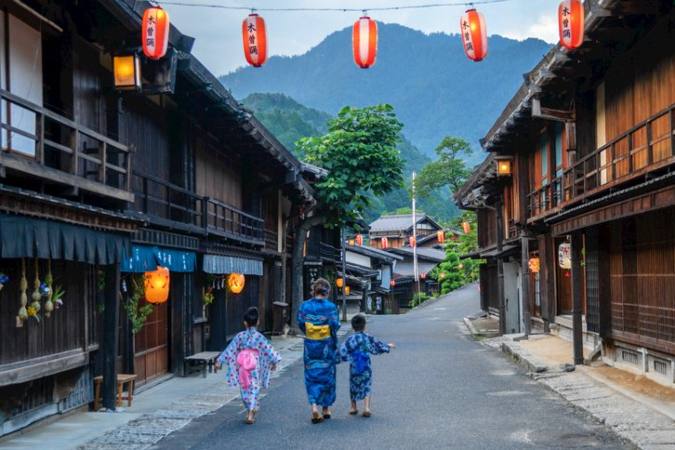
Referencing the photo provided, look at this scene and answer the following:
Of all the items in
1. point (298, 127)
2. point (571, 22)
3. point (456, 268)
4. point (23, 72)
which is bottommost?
point (456, 268)

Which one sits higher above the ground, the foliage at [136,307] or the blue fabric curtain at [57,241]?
the blue fabric curtain at [57,241]

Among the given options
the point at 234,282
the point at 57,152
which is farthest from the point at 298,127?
the point at 57,152

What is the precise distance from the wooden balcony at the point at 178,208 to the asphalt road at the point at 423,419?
398cm

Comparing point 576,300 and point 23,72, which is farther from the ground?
point 23,72

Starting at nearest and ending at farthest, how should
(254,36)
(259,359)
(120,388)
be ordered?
1. (259,359)
2. (120,388)
3. (254,36)

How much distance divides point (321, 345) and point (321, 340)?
0.08 meters

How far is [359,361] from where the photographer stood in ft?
41.3

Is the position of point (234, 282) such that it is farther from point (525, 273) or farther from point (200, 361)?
point (525, 273)

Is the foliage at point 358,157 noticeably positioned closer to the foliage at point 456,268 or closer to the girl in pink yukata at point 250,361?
the girl in pink yukata at point 250,361

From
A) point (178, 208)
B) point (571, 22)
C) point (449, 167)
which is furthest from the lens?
point (449, 167)

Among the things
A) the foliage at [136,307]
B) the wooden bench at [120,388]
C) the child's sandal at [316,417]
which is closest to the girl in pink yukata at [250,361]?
the child's sandal at [316,417]

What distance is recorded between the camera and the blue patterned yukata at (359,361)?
12547mm

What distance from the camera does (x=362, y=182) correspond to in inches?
1294

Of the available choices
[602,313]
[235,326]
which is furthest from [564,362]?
[235,326]
